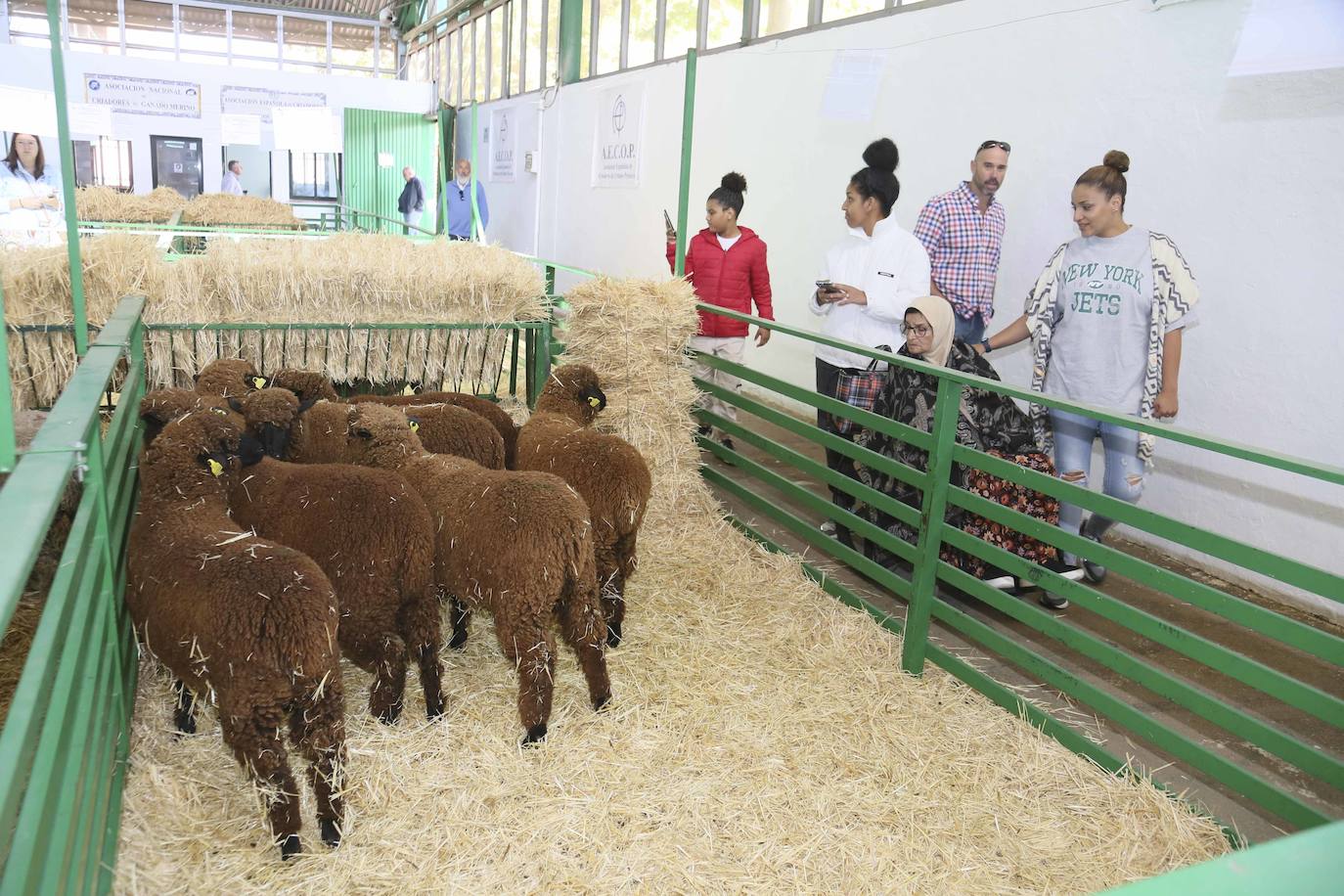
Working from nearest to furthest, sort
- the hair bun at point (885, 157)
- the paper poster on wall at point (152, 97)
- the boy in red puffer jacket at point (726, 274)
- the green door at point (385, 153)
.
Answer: the hair bun at point (885, 157) < the boy in red puffer jacket at point (726, 274) < the paper poster on wall at point (152, 97) < the green door at point (385, 153)

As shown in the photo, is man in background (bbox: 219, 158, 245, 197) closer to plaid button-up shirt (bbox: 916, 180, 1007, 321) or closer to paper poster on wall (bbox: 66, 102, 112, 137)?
paper poster on wall (bbox: 66, 102, 112, 137)

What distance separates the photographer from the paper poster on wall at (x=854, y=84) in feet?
25.4

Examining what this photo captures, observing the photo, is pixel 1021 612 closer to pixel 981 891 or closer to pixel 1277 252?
pixel 981 891

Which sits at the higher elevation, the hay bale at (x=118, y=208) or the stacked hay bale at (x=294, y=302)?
the hay bale at (x=118, y=208)

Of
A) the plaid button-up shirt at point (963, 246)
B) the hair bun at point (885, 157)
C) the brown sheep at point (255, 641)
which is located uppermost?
the hair bun at point (885, 157)

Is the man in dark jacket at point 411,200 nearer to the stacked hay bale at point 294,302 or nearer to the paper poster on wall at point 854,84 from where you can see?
the paper poster on wall at point 854,84

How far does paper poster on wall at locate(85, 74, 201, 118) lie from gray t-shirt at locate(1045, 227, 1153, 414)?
1868 centimetres

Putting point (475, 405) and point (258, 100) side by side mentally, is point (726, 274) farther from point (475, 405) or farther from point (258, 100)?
point (258, 100)

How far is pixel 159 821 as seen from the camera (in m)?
2.57

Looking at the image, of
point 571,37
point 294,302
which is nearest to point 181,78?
point 571,37

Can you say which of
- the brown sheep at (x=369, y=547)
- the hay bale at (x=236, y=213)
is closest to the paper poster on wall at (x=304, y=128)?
the hay bale at (x=236, y=213)

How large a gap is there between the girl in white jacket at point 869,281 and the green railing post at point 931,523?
4.13 feet

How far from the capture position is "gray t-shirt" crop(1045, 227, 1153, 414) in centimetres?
429

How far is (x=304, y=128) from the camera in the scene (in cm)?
1107
